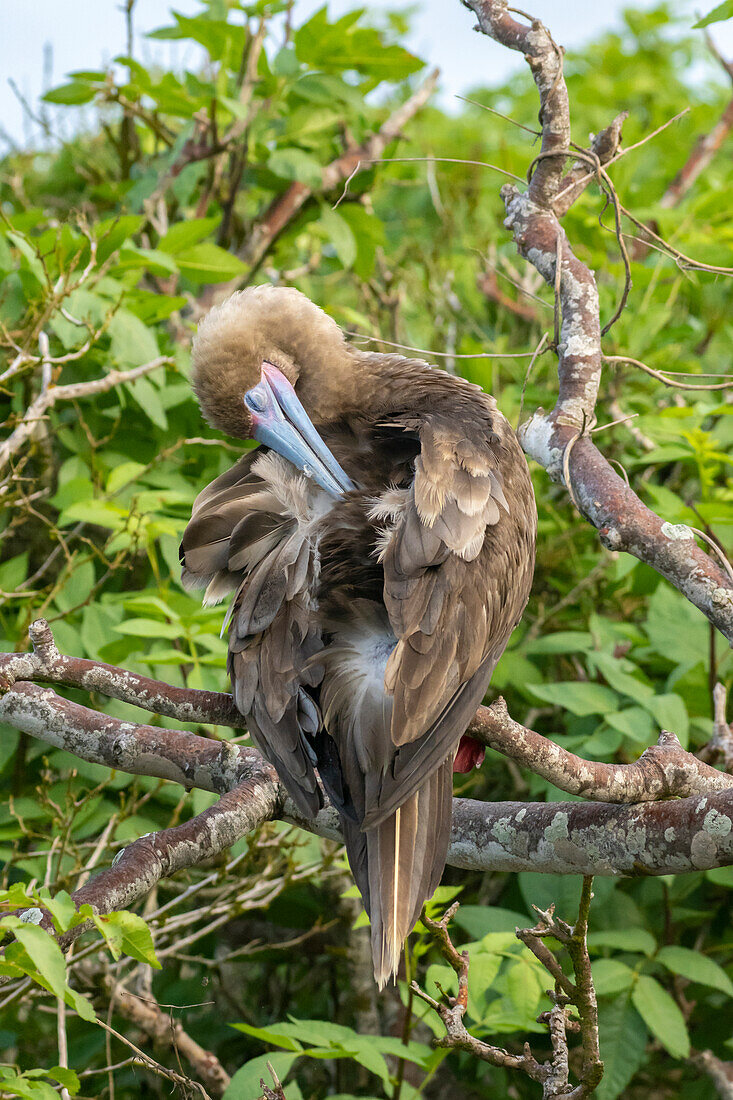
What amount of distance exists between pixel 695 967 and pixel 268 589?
121 centimetres

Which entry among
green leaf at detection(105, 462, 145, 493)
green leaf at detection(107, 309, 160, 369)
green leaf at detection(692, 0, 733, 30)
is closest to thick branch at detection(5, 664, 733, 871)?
green leaf at detection(105, 462, 145, 493)

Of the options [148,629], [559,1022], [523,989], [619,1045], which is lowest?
[619,1045]

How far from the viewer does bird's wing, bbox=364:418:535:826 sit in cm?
144

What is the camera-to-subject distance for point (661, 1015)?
6.69 feet

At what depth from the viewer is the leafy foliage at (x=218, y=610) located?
2145 millimetres

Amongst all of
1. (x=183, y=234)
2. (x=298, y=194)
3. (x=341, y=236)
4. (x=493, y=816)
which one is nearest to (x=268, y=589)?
(x=493, y=816)

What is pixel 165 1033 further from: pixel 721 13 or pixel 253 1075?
pixel 721 13

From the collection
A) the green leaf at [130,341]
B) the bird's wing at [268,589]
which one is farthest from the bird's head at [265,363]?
the green leaf at [130,341]

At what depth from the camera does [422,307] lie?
12.9 feet

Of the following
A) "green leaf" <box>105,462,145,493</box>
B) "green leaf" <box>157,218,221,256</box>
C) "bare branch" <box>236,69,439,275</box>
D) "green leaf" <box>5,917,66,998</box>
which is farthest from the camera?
"bare branch" <box>236,69,439,275</box>

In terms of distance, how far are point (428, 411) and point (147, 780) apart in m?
1.08

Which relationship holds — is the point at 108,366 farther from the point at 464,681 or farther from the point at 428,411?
the point at 464,681

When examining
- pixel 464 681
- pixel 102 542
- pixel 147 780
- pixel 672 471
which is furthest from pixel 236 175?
pixel 464 681

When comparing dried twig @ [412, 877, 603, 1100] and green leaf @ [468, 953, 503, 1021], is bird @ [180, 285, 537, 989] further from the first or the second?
green leaf @ [468, 953, 503, 1021]
